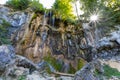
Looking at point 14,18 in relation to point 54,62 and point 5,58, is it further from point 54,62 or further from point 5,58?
point 5,58

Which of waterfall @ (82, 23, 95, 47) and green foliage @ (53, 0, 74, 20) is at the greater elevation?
green foliage @ (53, 0, 74, 20)

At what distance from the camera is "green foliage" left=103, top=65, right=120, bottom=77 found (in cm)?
1002

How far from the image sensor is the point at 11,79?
8.98 metres

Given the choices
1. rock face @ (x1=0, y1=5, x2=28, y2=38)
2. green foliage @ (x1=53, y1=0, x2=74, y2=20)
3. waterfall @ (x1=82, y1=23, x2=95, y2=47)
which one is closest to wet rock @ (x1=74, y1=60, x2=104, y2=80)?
waterfall @ (x1=82, y1=23, x2=95, y2=47)

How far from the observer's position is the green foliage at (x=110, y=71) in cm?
1002

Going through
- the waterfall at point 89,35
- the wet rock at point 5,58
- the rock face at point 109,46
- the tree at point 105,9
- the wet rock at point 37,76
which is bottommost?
the wet rock at point 37,76

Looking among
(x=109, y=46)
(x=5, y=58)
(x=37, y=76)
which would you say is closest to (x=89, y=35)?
(x=109, y=46)

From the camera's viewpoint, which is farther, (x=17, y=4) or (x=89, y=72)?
(x=17, y=4)

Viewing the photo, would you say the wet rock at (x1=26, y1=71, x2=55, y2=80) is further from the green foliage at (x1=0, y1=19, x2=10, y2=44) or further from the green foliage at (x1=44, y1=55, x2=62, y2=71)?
the green foliage at (x1=0, y1=19, x2=10, y2=44)

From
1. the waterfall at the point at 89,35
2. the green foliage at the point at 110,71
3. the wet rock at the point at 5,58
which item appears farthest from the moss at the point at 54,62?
the green foliage at the point at 110,71

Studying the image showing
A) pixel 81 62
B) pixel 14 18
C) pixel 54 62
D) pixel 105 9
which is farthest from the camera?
pixel 105 9

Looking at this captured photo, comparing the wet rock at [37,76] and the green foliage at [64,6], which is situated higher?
the green foliage at [64,6]

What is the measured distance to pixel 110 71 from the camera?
10.5 m

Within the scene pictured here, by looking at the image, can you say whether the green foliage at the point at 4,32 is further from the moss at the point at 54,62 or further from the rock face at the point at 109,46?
the rock face at the point at 109,46
